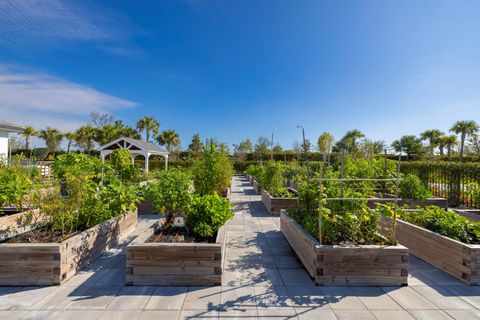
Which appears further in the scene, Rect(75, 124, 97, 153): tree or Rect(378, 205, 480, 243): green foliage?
Rect(75, 124, 97, 153): tree

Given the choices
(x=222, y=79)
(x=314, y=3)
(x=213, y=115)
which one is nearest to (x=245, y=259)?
(x=314, y=3)

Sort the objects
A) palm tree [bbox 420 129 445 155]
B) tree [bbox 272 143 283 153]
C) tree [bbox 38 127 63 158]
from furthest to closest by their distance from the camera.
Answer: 1. tree [bbox 38 127 63 158]
2. palm tree [bbox 420 129 445 155]
3. tree [bbox 272 143 283 153]

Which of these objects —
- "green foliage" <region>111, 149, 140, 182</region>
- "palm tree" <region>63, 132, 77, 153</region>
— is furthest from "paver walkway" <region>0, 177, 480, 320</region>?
"palm tree" <region>63, 132, 77, 153</region>

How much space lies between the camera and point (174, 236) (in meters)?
3.26

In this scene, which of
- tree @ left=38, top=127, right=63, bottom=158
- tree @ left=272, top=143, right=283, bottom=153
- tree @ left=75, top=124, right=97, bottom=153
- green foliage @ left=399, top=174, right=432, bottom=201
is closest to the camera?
green foliage @ left=399, top=174, right=432, bottom=201

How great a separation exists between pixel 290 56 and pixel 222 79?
13.2 feet

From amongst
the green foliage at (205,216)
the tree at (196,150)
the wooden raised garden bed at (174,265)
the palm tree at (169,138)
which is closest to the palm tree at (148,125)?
the palm tree at (169,138)

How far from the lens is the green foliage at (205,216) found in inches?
130

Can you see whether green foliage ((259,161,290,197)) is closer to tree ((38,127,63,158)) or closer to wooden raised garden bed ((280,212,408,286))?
wooden raised garden bed ((280,212,408,286))

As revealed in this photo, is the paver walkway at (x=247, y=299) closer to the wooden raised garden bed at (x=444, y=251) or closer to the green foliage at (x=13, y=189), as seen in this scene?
the wooden raised garden bed at (x=444, y=251)

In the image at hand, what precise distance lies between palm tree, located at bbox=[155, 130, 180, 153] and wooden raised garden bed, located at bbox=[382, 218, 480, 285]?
106 ft

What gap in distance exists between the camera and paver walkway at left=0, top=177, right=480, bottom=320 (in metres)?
2.14

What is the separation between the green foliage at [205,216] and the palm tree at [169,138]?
103 ft

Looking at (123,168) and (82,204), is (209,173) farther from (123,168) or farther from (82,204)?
(123,168)
